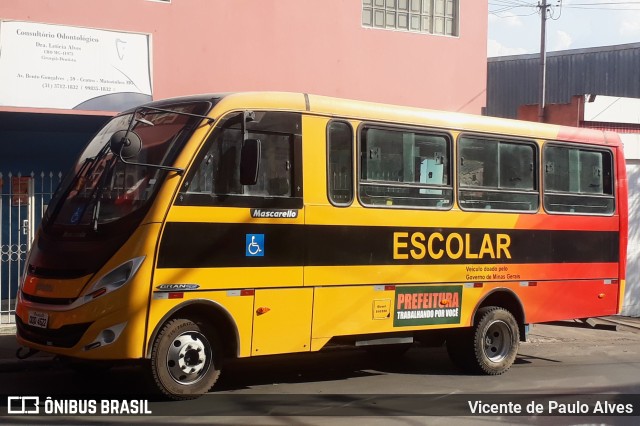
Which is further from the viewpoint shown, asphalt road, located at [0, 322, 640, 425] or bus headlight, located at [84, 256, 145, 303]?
asphalt road, located at [0, 322, 640, 425]

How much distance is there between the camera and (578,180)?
1199 centimetres

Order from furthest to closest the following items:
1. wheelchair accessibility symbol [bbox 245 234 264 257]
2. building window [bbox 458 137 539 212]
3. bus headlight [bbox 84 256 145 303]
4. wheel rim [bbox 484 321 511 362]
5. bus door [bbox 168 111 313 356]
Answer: wheel rim [bbox 484 321 511 362] < building window [bbox 458 137 539 212] < wheelchair accessibility symbol [bbox 245 234 264 257] < bus door [bbox 168 111 313 356] < bus headlight [bbox 84 256 145 303]

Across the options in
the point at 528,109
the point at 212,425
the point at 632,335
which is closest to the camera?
the point at 212,425

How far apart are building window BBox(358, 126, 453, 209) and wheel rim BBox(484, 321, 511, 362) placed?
1770 mm

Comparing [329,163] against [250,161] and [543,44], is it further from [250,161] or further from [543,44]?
[543,44]

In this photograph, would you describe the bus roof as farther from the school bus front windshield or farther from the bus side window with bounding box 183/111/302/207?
the school bus front windshield

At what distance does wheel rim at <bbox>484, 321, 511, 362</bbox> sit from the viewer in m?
11.0

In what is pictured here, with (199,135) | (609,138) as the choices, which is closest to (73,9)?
(199,135)

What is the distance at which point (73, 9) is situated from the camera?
13586mm

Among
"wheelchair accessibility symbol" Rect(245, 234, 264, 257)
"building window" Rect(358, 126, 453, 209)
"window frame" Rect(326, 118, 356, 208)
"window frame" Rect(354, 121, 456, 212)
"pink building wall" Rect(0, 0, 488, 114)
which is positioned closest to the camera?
"wheelchair accessibility symbol" Rect(245, 234, 264, 257)

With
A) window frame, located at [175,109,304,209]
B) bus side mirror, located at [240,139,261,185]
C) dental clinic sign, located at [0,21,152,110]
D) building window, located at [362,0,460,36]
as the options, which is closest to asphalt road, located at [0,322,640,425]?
window frame, located at [175,109,304,209]

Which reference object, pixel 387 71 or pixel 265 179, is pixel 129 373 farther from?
pixel 387 71

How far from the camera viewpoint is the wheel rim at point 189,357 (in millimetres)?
8266

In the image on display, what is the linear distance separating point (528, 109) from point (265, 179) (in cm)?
1368
